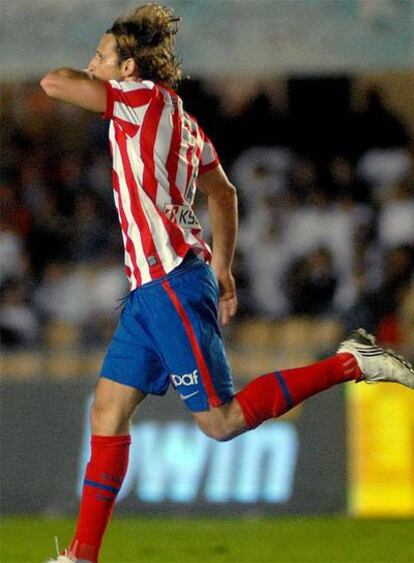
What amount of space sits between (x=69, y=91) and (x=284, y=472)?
4541mm

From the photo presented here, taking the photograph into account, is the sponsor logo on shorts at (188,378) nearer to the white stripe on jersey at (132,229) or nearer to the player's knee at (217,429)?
the player's knee at (217,429)

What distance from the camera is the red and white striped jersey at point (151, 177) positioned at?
6246 millimetres

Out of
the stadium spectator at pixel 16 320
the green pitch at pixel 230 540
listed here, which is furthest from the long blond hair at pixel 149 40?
the stadium spectator at pixel 16 320

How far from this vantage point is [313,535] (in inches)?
355

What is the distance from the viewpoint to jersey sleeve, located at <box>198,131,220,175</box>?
6.72 metres

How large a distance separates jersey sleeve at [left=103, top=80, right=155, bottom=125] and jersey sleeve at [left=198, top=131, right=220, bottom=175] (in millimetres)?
516

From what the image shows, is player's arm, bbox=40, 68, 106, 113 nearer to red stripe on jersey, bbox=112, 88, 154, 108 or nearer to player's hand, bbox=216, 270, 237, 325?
red stripe on jersey, bbox=112, 88, 154, 108

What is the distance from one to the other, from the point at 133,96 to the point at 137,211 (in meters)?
0.46

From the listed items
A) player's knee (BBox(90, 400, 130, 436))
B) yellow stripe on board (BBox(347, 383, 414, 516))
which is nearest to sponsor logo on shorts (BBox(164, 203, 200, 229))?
player's knee (BBox(90, 400, 130, 436))

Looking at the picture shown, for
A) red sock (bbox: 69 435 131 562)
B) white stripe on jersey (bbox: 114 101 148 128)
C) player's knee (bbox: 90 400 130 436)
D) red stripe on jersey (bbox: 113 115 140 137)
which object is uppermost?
white stripe on jersey (bbox: 114 101 148 128)

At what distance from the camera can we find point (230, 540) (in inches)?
346

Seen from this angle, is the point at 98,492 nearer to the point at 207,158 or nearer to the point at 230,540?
the point at 207,158

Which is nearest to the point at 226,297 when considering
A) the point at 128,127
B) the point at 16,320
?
the point at 128,127

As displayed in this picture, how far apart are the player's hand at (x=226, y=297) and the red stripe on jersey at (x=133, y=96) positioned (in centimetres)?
103
